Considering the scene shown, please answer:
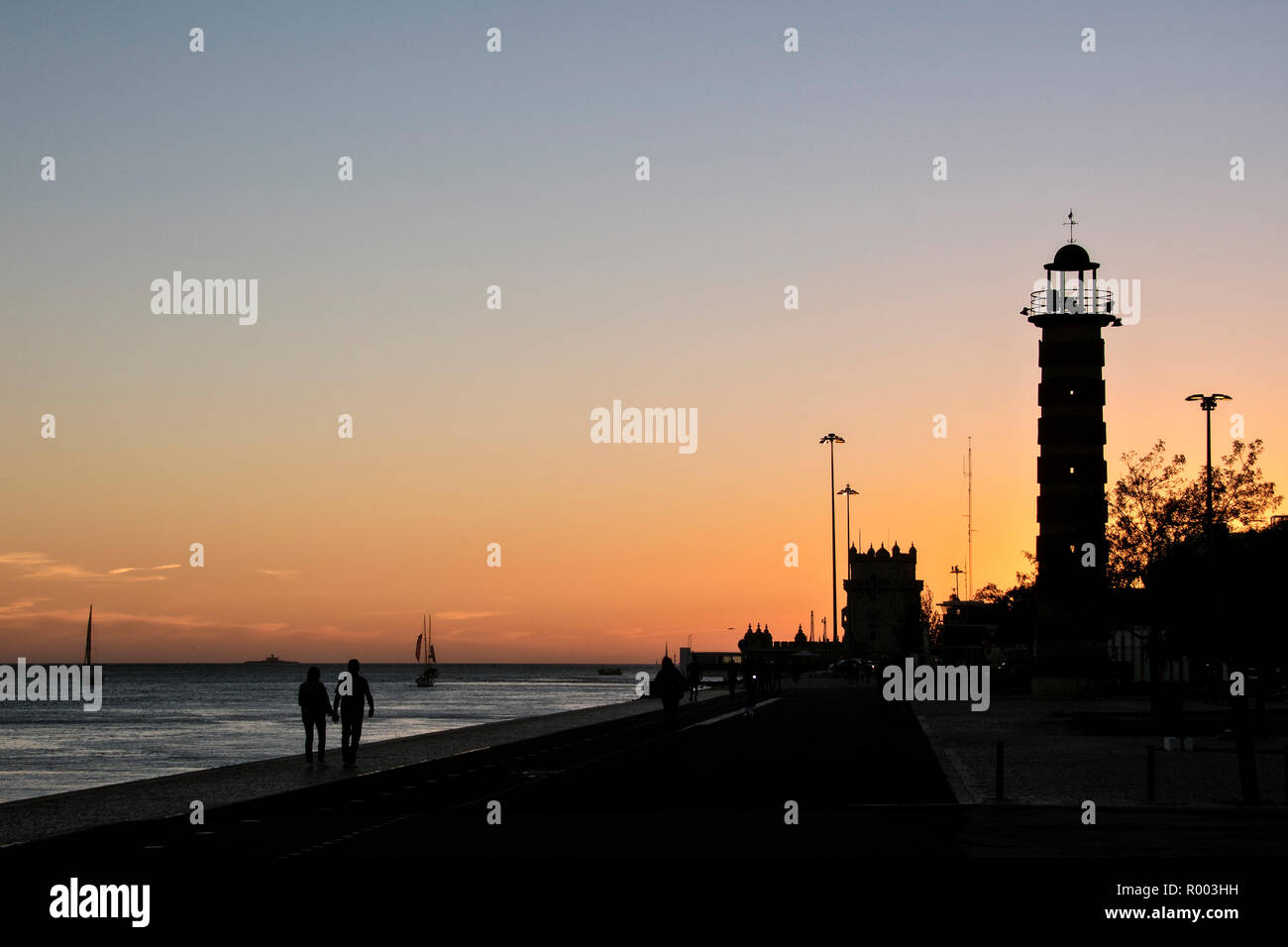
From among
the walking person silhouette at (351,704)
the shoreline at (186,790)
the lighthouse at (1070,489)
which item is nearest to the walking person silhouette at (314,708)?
the walking person silhouette at (351,704)

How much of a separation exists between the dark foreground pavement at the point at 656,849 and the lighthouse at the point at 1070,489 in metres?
44.6

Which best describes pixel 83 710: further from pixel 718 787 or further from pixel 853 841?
pixel 853 841

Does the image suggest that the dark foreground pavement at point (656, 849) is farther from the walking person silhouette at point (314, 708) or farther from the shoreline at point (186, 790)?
the walking person silhouette at point (314, 708)

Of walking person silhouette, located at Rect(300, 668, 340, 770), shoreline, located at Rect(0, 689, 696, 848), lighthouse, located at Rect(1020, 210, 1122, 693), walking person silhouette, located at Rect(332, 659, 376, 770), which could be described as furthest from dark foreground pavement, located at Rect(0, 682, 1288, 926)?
lighthouse, located at Rect(1020, 210, 1122, 693)

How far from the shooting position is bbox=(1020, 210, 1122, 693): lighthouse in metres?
67.7

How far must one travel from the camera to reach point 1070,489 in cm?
6912

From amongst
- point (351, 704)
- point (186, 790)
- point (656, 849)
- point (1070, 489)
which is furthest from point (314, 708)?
point (1070, 489)

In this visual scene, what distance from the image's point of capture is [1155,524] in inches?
2271

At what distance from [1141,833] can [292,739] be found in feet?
170

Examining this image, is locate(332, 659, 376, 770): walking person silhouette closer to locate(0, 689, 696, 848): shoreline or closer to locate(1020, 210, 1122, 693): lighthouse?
locate(0, 689, 696, 848): shoreline

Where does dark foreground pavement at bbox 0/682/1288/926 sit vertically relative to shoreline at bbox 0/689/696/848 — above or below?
above

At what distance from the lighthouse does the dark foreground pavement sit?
146ft

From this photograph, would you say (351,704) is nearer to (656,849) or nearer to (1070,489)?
(656,849)
